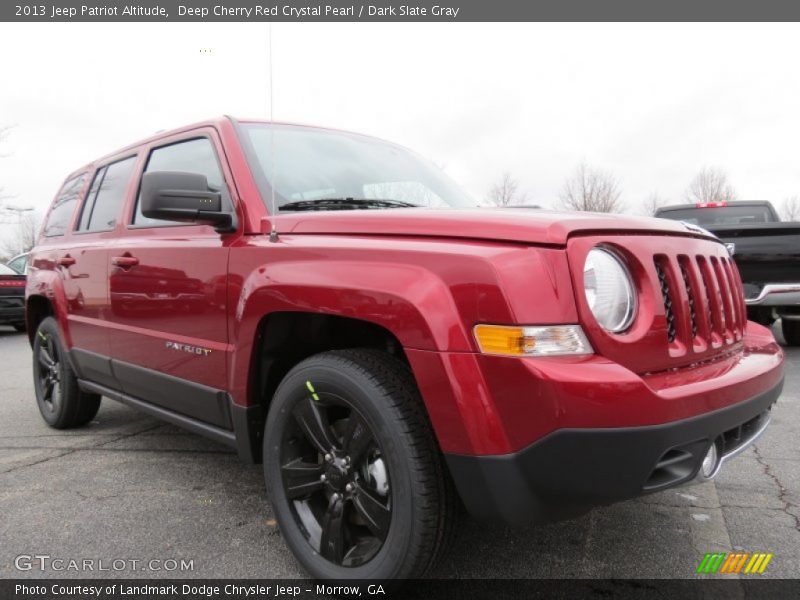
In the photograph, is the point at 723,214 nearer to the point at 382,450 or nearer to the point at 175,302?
the point at 175,302

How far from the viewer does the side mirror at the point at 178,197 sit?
228cm

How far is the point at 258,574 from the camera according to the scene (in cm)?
218

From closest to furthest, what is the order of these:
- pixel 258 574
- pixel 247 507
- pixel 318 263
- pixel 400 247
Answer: pixel 400 247, pixel 318 263, pixel 258 574, pixel 247 507

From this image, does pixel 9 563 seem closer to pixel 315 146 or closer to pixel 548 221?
pixel 315 146

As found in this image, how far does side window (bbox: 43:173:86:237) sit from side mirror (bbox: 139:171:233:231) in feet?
7.08

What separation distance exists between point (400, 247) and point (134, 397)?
6.71ft

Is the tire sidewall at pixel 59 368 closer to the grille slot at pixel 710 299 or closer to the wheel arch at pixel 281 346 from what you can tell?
the wheel arch at pixel 281 346

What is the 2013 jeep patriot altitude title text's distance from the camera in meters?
1.58

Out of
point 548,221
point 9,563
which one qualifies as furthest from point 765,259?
point 9,563

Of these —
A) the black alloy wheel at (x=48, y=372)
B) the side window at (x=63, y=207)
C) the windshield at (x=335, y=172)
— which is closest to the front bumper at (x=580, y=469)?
the windshield at (x=335, y=172)

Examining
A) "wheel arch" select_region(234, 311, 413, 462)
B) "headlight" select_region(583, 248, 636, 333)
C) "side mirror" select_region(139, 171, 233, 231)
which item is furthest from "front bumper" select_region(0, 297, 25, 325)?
"headlight" select_region(583, 248, 636, 333)

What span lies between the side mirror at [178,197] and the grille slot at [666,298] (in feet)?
Result: 5.36

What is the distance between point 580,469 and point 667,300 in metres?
0.61

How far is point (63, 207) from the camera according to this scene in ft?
14.2
